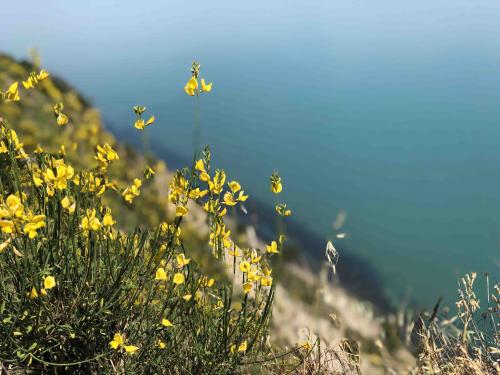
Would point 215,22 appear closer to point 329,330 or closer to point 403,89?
point 403,89

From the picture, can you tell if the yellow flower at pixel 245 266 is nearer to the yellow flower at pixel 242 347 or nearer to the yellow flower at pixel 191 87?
the yellow flower at pixel 242 347

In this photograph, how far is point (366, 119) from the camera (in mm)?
31016

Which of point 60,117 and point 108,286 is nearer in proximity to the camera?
point 60,117

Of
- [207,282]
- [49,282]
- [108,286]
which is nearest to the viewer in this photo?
[49,282]

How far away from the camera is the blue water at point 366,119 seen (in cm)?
1888

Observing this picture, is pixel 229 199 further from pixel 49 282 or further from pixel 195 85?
pixel 49 282

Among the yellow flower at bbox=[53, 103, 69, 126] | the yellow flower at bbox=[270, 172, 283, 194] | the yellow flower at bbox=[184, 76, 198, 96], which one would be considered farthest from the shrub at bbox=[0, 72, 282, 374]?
the yellow flower at bbox=[184, 76, 198, 96]

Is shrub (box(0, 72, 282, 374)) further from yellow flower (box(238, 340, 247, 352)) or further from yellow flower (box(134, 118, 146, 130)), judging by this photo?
yellow flower (box(134, 118, 146, 130))

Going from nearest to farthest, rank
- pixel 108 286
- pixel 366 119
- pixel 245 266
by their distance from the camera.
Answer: pixel 245 266 → pixel 108 286 → pixel 366 119

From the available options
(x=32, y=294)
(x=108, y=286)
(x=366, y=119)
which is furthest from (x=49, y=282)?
(x=366, y=119)

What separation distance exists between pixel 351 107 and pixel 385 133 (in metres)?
5.74

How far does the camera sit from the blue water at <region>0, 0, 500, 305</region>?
61.9ft

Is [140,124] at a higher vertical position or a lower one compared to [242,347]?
higher

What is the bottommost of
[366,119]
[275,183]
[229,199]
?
[229,199]
